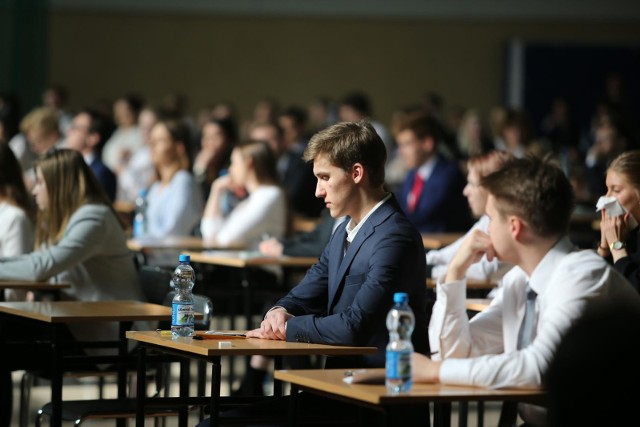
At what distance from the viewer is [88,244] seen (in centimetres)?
509

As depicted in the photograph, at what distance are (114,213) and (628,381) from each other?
3467 mm

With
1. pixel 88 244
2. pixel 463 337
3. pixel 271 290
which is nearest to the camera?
pixel 463 337

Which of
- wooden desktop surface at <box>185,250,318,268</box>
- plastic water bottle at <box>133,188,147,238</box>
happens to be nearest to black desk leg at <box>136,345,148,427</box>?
wooden desktop surface at <box>185,250,318,268</box>

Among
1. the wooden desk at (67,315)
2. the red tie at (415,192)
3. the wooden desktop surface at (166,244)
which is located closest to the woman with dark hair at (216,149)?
the wooden desktop surface at (166,244)

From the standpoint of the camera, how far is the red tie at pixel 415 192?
7.79 meters

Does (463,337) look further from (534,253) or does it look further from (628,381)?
(628,381)

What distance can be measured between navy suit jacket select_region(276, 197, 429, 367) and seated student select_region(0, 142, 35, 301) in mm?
2378

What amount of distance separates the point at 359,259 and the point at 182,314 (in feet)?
2.05

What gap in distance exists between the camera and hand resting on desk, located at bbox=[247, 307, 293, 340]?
12.1ft

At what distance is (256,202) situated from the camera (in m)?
7.39

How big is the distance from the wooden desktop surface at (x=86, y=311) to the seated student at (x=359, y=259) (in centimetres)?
58

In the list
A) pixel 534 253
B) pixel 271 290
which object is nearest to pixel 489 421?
pixel 271 290

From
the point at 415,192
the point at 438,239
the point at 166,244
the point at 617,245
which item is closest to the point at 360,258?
the point at 617,245

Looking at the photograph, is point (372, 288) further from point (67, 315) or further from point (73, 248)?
point (73, 248)
